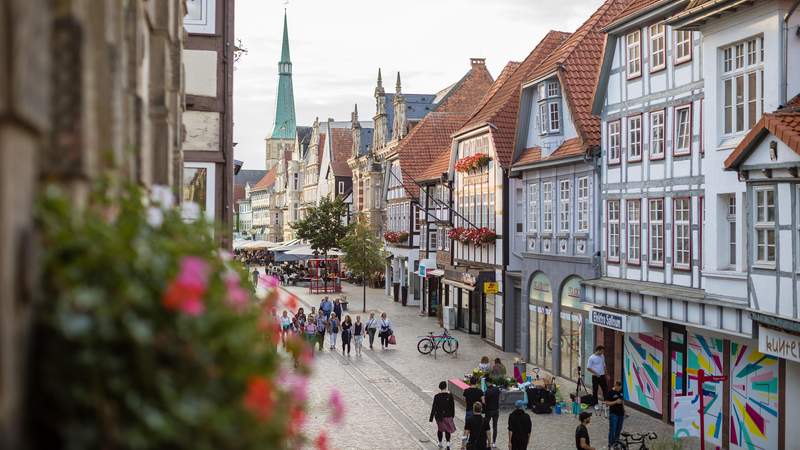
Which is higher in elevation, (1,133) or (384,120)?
(384,120)

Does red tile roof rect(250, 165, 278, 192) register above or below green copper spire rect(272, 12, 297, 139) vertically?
below

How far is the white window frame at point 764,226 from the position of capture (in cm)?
1689

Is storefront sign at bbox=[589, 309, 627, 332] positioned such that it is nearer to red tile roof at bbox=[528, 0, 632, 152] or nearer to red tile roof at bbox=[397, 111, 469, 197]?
red tile roof at bbox=[528, 0, 632, 152]

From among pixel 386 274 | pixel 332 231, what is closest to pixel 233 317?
pixel 386 274

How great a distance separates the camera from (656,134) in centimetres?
2283

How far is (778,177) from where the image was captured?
53.8ft

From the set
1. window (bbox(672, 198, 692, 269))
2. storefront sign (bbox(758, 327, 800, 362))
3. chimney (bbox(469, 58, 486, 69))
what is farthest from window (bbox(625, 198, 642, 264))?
chimney (bbox(469, 58, 486, 69))

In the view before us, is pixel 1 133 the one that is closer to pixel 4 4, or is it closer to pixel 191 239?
pixel 4 4

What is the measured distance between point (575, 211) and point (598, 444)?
9.52 meters

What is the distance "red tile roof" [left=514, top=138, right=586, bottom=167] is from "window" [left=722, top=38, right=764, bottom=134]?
→ 24.6 ft

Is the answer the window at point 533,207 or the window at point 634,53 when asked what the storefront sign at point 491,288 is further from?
the window at point 634,53

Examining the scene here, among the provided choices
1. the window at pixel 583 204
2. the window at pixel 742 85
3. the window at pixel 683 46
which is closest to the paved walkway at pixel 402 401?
the window at pixel 583 204

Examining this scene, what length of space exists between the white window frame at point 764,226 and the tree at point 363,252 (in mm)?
36519

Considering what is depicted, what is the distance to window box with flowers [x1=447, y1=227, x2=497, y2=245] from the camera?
3484cm
